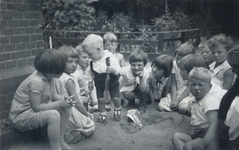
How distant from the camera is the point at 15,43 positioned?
3.28m

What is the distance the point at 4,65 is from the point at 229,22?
38.3 feet

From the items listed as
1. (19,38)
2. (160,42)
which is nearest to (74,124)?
(19,38)

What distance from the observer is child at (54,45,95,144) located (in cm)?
323

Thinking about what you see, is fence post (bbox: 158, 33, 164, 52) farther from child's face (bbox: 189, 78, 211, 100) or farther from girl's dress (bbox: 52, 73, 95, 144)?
child's face (bbox: 189, 78, 211, 100)

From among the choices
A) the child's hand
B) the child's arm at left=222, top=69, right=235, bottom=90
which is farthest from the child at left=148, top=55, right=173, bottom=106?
the child's arm at left=222, top=69, right=235, bottom=90

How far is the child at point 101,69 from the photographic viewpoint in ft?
13.1

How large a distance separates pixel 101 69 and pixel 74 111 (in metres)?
0.96

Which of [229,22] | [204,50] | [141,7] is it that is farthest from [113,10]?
[204,50]

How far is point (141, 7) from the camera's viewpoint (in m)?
13.2

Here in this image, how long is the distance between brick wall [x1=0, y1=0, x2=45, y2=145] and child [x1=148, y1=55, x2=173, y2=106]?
206 cm

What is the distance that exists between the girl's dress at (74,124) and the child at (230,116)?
1.69 meters

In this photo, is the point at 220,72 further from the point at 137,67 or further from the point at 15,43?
the point at 15,43

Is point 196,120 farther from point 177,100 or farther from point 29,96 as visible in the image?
point 29,96

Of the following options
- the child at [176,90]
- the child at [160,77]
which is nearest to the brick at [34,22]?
the child at [160,77]
